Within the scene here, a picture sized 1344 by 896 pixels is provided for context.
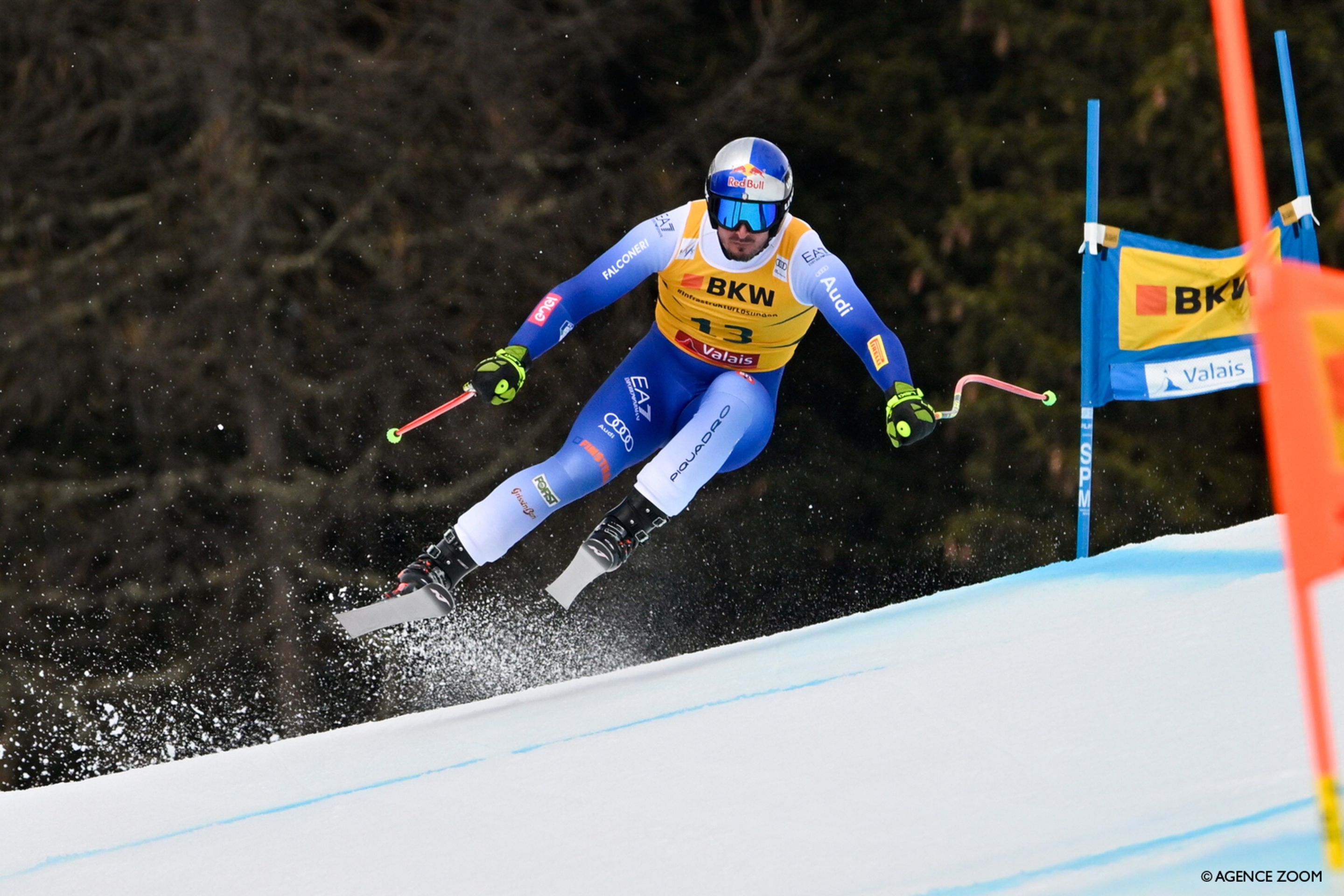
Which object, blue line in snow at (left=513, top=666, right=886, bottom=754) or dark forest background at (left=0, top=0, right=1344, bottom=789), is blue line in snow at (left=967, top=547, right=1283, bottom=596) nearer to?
blue line in snow at (left=513, top=666, right=886, bottom=754)

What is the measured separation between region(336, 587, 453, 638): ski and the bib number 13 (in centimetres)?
117

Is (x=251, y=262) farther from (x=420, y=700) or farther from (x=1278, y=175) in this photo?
(x=1278, y=175)

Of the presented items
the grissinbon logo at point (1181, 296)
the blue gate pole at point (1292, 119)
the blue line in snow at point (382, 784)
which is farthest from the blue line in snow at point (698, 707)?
the blue gate pole at point (1292, 119)

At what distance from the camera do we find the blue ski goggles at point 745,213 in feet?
14.1

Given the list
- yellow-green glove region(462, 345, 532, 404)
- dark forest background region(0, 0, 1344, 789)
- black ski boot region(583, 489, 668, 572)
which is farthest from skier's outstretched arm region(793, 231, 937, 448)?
dark forest background region(0, 0, 1344, 789)

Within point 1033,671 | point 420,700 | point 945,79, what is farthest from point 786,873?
point 945,79

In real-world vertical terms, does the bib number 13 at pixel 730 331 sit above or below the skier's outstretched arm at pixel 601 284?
below

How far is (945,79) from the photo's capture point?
11398 mm

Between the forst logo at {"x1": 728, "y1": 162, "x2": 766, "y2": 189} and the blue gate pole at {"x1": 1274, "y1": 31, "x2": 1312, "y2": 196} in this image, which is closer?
the forst logo at {"x1": 728, "y1": 162, "x2": 766, "y2": 189}

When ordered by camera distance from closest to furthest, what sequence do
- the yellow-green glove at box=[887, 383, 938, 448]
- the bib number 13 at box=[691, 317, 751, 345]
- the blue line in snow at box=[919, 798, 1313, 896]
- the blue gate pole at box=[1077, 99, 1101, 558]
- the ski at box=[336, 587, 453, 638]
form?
the blue line in snow at box=[919, 798, 1313, 896]
the yellow-green glove at box=[887, 383, 938, 448]
the ski at box=[336, 587, 453, 638]
the bib number 13 at box=[691, 317, 751, 345]
the blue gate pole at box=[1077, 99, 1101, 558]

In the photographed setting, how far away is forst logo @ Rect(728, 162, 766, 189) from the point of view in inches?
168

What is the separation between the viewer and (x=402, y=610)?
13.9ft

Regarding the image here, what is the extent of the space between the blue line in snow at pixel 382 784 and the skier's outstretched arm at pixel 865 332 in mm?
680

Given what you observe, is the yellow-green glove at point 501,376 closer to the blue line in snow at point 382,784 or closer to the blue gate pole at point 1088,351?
the blue line in snow at point 382,784
